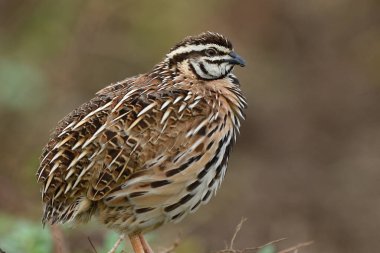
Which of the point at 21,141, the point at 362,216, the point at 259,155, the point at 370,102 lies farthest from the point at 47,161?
the point at 370,102

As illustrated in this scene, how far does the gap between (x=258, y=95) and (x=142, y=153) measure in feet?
30.4

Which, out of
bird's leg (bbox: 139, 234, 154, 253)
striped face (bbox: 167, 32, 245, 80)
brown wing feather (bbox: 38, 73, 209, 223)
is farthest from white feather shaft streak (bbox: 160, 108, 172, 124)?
bird's leg (bbox: 139, 234, 154, 253)

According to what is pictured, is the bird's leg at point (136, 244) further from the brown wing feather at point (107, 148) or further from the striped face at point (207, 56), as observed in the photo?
the striped face at point (207, 56)

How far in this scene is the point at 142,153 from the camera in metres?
6.40

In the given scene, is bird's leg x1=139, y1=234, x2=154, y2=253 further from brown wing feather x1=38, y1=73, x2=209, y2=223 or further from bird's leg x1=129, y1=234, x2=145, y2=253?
brown wing feather x1=38, y1=73, x2=209, y2=223

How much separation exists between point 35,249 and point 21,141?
6.23 m

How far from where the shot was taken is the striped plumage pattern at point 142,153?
6.37 m

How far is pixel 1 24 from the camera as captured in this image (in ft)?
45.7

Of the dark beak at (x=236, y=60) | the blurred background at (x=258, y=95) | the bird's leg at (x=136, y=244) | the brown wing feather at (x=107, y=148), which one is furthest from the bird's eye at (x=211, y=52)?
the blurred background at (x=258, y=95)

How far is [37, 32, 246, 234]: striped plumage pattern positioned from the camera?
6.37 metres

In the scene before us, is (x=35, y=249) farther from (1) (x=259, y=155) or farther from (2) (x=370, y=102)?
(2) (x=370, y=102)

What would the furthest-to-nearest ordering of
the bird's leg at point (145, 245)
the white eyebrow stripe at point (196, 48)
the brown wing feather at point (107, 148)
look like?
1. the bird's leg at point (145, 245)
2. the white eyebrow stripe at point (196, 48)
3. the brown wing feather at point (107, 148)

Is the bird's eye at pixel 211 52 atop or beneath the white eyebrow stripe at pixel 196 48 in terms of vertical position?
beneath

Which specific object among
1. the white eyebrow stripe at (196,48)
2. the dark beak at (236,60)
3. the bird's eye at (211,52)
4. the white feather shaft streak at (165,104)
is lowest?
the white feather shaft streak at (165,104)
